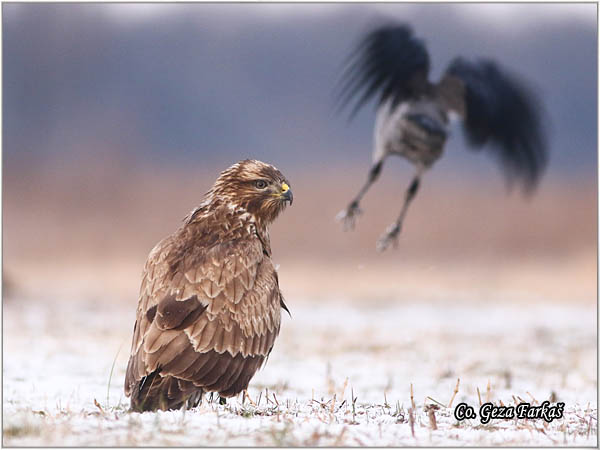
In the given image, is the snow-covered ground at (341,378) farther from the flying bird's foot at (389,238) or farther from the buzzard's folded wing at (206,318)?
the flying bird's foot at (389,238)

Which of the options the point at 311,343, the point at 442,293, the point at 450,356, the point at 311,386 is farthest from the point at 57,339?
the point at 442,293

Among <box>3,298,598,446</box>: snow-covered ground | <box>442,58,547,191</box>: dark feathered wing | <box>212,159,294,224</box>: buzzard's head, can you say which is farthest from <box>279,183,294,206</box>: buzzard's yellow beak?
<box>442,58,547,191</box>: dark feathered wing

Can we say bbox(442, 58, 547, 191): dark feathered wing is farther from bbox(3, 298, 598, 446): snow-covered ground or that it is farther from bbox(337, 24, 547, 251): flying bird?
bbox(3, 298, 598, 446): snow-covered ground

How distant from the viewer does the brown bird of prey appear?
5172 millimetres

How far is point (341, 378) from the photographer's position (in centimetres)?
838

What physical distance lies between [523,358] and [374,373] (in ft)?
8.73

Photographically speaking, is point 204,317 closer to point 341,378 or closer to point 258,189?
point 258,189

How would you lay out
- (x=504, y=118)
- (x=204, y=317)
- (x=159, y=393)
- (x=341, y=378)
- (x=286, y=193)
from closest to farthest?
(x=159, y=393)
(x=204, y=317)
(x=286, y=193)
(x=504, y=118)
(x=341, y=378)

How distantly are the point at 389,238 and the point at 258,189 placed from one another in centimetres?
129

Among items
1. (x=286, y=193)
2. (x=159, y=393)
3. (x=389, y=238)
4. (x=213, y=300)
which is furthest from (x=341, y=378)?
(x=159, y=393)

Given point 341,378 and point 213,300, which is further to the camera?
point 341,378

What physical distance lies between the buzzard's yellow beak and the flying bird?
720 mm

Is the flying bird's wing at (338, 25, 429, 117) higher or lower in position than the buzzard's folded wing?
higher

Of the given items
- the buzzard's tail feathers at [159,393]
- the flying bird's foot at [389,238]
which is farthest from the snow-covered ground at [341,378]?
the flying bird's foot at [389,238]
